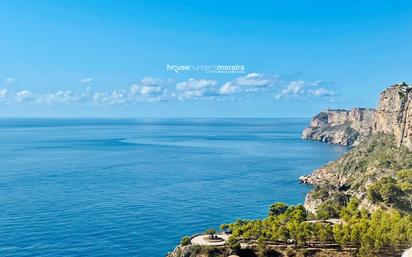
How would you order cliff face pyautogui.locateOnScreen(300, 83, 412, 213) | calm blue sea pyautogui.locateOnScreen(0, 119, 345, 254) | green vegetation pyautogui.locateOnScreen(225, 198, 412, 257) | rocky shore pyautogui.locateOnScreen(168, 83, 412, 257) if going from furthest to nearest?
cliff face pyautogui.locateOnScreen(300, 83, 412, 213)
calm blue sea pyautogui.locateOnScreen(0, 119, 345, 254)
rocky shore pyautogui.locateOnScreen(168, 83, 412, 257)
green vegetation pyautogui.locateOnScreen(225, 198, 412, 257)

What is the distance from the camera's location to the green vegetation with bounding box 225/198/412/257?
267 feet

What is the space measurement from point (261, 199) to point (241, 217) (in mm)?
21871

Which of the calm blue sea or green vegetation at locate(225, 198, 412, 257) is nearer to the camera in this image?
green vegetation at locate(225, 198, 412, 257)

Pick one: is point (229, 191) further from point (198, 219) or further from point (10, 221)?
point (10, 221)

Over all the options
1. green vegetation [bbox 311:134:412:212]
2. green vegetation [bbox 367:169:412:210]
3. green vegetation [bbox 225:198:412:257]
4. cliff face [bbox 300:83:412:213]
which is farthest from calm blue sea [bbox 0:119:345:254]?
green vegetation [bbox 367:169:412:210]

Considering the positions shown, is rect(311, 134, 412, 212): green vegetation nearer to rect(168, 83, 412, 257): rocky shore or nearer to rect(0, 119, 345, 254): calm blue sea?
rect(168, 83, 412, 257): rocky shore

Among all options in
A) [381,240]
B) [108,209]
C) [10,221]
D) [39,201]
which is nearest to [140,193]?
[108,209]

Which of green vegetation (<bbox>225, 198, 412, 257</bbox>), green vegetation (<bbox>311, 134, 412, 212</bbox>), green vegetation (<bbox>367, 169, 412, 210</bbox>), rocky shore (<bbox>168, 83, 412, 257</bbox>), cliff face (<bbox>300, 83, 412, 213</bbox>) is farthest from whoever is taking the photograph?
cliff face (<bbox>300, 83, 412, 213</bbox>)

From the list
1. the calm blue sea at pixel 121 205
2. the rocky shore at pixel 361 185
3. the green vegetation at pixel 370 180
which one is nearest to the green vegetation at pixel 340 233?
the rocky shore at pixel 361 185

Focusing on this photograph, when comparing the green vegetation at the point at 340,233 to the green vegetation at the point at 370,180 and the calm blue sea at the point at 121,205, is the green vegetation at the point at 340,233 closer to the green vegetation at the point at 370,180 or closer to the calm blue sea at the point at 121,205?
the green vegetation at the point at 370,180

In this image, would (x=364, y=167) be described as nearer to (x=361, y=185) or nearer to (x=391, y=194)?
(x=361, y=185)

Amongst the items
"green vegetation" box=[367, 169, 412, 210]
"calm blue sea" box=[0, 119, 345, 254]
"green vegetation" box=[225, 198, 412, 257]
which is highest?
"green vegetation" box=[367, 169, 412, 210]

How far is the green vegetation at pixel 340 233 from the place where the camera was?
81.2 metres

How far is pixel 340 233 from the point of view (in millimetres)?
84938
